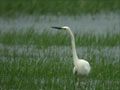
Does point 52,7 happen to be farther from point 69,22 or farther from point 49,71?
point 49,71

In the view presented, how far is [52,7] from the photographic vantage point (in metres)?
21.1

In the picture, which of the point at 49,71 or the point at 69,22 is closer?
the point at 49,71

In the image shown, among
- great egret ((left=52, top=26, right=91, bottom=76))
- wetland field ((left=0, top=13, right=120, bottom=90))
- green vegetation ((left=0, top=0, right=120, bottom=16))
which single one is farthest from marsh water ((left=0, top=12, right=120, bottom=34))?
great egret ((left=52, top=26, right=91, bottom=76))

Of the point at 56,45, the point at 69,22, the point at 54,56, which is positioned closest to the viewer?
the point at 54,56

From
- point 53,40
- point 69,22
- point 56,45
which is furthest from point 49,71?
point 69,22

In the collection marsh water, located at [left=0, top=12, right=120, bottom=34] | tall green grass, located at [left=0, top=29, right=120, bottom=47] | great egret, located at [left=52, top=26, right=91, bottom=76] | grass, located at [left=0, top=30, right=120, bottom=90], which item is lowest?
marsh water, located at [left=0, top=12, right=120, bottom=34]

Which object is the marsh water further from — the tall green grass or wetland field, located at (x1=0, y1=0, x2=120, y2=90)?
the tall green grass

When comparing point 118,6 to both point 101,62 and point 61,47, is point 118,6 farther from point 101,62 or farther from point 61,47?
point 101,62

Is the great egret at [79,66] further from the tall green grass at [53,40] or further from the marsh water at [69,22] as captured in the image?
the marsh water at [69,22]

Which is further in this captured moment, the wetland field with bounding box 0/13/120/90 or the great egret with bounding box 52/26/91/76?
the great egret with bounding box 52/26/91/76

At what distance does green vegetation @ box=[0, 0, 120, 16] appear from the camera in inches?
816

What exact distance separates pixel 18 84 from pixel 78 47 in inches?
202

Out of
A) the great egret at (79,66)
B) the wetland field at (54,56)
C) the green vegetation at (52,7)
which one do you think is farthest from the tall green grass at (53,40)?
the green vegetation at (52,7)

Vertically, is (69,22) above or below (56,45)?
below
